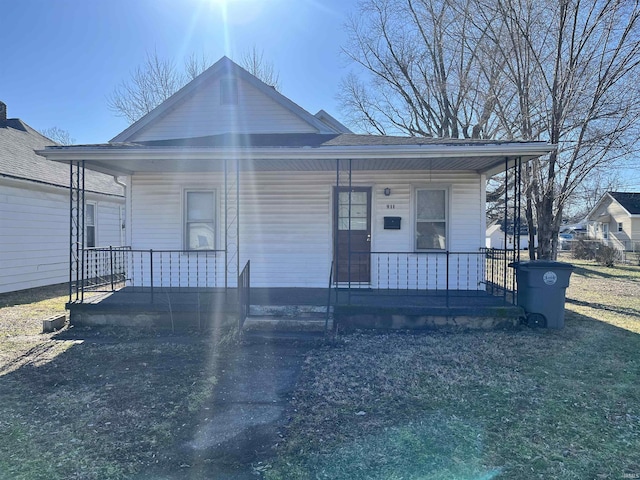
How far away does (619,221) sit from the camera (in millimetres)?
27906

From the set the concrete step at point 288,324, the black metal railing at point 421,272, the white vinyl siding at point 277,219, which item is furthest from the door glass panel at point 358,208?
the concrete step at point 288,324

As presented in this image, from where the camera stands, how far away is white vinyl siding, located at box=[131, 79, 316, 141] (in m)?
8.70

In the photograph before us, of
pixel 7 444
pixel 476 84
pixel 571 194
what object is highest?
pixel 476 84

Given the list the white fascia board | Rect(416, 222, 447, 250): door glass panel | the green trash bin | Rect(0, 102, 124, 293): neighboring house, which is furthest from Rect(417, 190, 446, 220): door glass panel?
Rect(0, 102, 124, 293): neighboring house

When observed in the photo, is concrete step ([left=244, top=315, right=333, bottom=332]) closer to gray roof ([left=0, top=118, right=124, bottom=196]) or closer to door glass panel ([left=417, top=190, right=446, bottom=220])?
door glass panel ([left=417, top=190, right=446, bottom=220])

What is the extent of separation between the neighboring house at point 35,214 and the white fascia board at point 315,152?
15.3ft

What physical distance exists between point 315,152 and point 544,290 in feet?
13.7

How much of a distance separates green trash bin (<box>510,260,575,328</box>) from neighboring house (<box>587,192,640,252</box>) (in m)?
22.9

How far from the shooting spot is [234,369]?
4699 millimetres

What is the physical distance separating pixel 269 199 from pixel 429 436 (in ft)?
18.9

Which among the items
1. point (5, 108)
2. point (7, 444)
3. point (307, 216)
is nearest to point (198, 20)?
point (5, 108)

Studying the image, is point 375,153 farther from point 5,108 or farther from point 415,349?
point 5,108

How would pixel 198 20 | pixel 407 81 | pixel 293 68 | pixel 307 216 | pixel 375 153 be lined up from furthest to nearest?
pixel 407 81 < pixel 293 68 < pixel 198 20 < pixel 307 216 < pixel 375 153

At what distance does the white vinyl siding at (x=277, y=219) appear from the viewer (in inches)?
310
